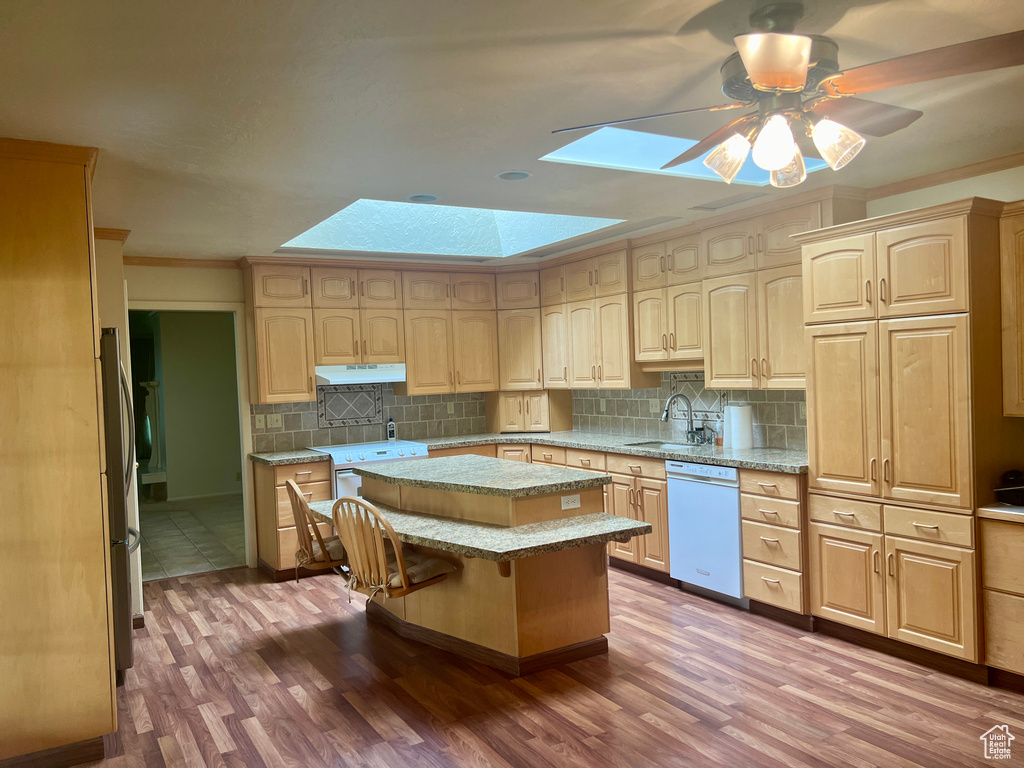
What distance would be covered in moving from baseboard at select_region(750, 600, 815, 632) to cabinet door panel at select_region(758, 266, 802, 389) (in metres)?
1.27

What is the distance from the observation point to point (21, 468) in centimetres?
279

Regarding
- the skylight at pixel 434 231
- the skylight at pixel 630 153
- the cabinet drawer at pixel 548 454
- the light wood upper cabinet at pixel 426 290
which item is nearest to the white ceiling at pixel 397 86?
the skylight at pixel 630 153

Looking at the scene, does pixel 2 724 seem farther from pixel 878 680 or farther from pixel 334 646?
pixel 878 680

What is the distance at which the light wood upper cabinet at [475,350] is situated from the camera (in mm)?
6426

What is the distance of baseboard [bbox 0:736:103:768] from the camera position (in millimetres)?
2785

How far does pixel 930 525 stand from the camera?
3377mm

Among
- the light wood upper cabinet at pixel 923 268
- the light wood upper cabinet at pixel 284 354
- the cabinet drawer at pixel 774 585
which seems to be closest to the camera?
the light wood upper cabinet at pixel 923 268

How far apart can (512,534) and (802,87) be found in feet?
7.10

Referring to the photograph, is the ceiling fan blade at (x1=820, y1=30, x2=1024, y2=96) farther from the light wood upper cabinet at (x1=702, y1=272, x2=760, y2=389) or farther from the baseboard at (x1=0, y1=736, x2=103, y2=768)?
the baseboard at (x1=0, y1=736, x2=103, y2=768)

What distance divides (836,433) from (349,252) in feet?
12.2

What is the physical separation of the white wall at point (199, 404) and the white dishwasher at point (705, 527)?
19.0 ft

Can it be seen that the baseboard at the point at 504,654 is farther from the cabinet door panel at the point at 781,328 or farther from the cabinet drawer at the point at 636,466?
the cabinet door panel at the point at 781,328

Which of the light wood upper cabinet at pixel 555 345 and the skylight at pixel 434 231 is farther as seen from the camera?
the light wood upper cabinet at pixel 555 345

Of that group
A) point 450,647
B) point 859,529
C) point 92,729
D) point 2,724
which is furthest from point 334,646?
point 859,529
